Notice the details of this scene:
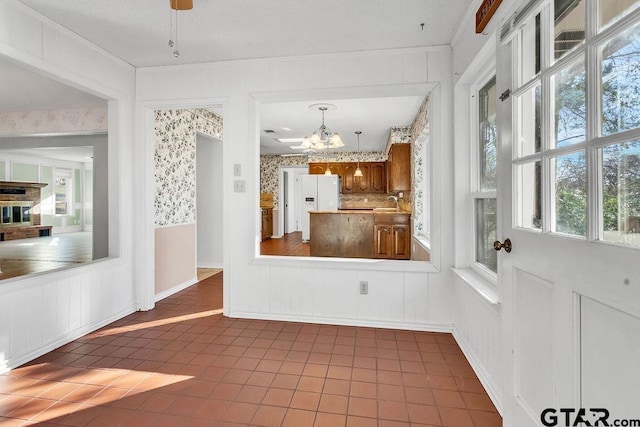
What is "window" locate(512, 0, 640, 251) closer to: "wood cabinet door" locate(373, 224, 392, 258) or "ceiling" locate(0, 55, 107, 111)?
"ceiling" locate(0, 55, 107, 111)

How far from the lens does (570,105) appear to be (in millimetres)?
1107

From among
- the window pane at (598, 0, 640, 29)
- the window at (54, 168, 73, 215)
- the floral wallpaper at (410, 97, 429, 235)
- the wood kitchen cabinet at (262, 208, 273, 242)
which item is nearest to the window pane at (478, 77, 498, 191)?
the window pane at (598, 0, 640, 29)

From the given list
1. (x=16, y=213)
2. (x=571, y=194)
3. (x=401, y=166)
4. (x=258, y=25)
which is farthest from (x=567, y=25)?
(x=16, y=213)

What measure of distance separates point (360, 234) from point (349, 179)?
303 cm

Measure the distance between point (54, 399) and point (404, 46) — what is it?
352 centimetres

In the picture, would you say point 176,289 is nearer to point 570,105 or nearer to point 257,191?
point 257,191

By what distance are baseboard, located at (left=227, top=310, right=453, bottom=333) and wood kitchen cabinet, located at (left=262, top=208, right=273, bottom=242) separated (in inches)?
229

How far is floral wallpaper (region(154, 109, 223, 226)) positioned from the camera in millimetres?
3781

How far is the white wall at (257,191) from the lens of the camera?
2822mm

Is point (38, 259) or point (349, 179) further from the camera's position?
point (349, 179)

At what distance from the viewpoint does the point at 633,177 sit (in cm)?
88

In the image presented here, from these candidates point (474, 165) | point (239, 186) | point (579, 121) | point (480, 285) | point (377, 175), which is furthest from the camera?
point (377, 175)

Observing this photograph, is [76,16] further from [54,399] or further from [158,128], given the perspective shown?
[54,399]

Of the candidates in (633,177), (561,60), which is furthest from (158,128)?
(633,177)
